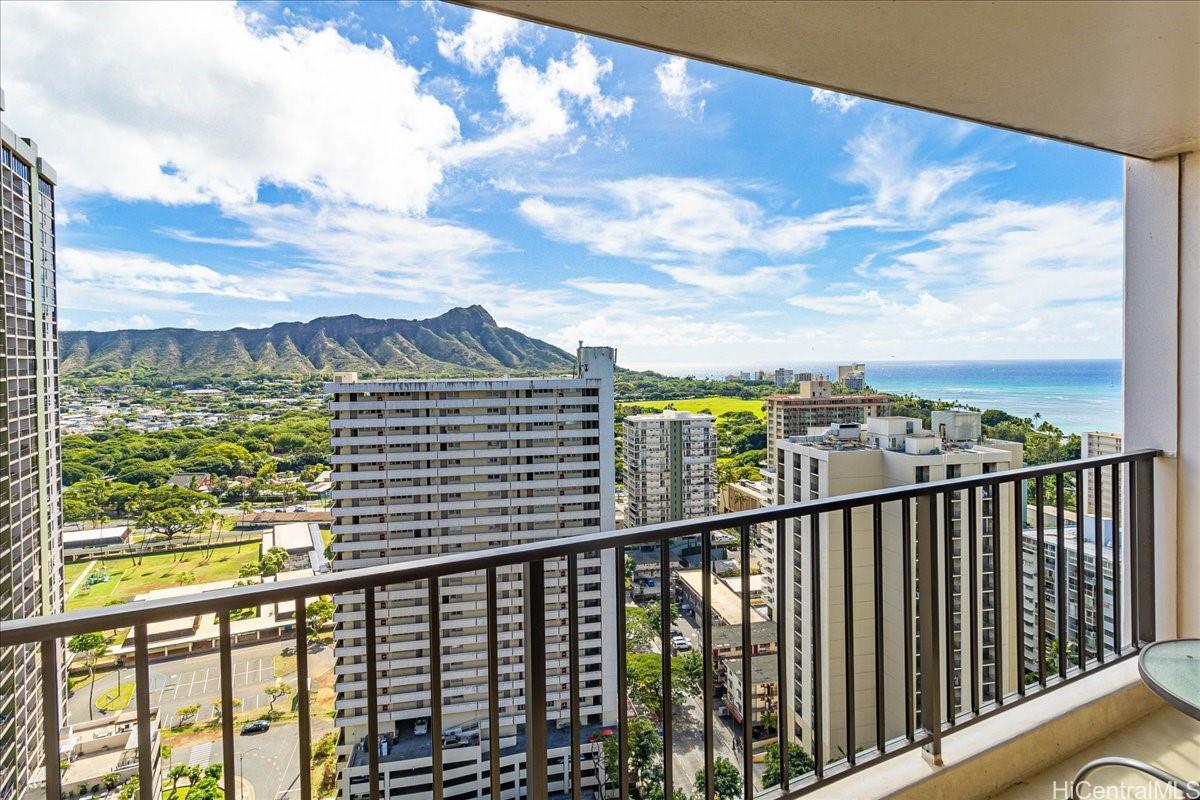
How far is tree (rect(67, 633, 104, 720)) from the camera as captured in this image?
138 centimetres

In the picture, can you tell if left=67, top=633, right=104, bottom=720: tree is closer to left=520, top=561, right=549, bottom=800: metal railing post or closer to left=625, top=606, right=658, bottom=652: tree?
left=520, top=561, right=549, bottom=800: metal railing post

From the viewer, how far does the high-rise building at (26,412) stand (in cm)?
305

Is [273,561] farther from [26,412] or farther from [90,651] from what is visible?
[26,412]

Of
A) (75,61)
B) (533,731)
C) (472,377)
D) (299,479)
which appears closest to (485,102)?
(75,61)

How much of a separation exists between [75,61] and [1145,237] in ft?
23.4

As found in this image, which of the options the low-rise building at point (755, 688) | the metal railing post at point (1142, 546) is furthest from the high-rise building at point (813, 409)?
the metal railing post at point (1142, 546)

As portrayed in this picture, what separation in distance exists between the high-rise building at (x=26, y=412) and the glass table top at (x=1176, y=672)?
15.6ft

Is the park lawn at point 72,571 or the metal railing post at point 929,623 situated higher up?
the metal railing post at point 929,623

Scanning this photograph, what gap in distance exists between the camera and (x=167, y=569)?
336 centimetres

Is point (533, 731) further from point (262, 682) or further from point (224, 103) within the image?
point (224, 103)

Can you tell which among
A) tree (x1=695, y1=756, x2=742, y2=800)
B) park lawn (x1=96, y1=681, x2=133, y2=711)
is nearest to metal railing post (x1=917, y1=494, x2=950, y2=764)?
tree (x1=695, y1=756, x2=742, y2=800)

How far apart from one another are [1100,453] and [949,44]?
203 cm

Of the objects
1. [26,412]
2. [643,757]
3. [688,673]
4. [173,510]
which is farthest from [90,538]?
[688,673]

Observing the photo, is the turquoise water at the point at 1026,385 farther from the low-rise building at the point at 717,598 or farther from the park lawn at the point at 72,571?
the park lawn at the point at 72,571
